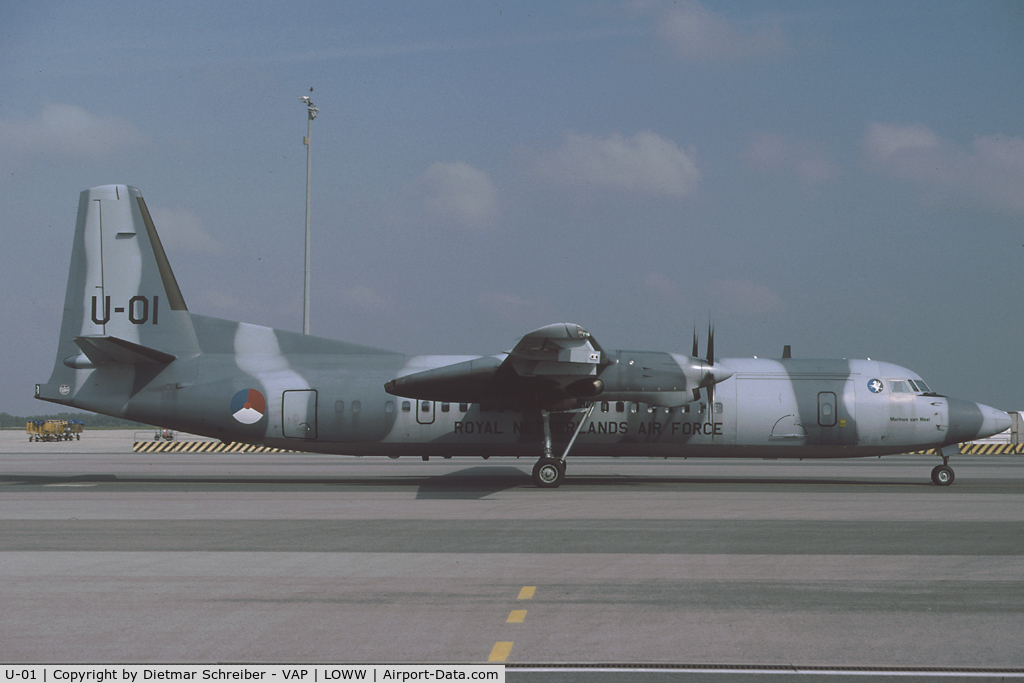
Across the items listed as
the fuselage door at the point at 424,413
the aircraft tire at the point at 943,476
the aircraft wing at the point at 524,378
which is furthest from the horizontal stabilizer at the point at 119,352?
the aircraft tire at the point at 943,476

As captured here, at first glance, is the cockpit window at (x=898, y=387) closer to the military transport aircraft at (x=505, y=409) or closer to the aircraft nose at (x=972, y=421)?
the military transport aircraft at (x=505, y=409)

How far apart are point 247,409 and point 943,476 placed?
1834 centimetres

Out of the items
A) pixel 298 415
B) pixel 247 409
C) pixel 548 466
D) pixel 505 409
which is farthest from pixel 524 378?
pixel 247 409

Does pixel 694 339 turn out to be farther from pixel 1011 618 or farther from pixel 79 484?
pixel 79 484

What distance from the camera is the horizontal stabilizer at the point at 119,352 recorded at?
20719 mm

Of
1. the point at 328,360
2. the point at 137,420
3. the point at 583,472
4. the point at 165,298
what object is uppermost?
the point at 165,298

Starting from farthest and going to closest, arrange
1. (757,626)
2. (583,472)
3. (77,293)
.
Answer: (583,472) < (77,293) < (757,626)

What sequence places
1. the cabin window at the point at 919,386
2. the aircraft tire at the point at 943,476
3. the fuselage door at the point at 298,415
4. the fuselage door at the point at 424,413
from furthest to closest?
1. the cabin window at the point at 919,386
2. the aircraft tire at the point at 943,476
3. the fuselage door at the point at 424,413
4. the fuselage door at the point at 298,415

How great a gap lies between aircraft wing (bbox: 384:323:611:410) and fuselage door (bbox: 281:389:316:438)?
2496mm

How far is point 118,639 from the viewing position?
279 inches

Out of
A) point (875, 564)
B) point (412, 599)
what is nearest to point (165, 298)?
point (412, 599)

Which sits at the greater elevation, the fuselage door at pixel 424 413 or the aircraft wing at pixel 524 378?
the aircraft wing at pixel 524 378

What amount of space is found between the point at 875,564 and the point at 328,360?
1545cm

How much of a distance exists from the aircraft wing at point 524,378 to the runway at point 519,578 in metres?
2.41
